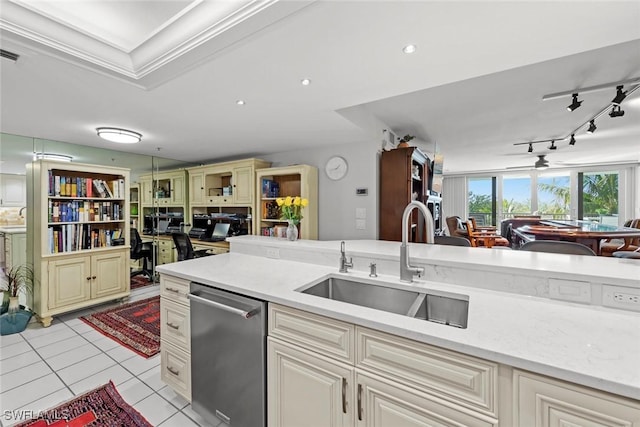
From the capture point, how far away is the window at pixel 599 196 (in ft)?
24.5

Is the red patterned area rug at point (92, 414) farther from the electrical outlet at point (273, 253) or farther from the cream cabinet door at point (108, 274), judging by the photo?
the cream cabinet door at point (108, 274)

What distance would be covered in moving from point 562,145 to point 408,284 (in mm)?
5611

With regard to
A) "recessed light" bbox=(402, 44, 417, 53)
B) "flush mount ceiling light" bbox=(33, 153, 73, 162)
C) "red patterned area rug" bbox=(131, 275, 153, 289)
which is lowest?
"red patterned area rug" bbox=(131, 275, 153, 289)

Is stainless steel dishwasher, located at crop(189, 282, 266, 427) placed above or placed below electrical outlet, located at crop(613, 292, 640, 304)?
below

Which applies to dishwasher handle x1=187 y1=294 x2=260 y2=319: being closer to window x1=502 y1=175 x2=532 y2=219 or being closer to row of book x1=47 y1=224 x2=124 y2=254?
row of book x1=47 y1=224 x2=124 y2=254

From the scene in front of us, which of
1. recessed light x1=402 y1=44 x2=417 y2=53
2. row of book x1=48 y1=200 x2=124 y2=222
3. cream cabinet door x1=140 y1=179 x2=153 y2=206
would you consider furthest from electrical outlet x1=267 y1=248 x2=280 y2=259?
cream cabinet door x1=140 y1=179 x2=153 y2=206

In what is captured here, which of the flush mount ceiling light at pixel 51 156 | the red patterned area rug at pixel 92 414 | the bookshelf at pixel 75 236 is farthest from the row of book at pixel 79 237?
the red patterned area rug at pixel 92 414

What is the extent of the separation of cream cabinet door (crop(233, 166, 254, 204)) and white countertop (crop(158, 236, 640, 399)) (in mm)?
2434

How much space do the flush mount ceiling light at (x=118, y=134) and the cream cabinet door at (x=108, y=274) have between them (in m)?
1.51

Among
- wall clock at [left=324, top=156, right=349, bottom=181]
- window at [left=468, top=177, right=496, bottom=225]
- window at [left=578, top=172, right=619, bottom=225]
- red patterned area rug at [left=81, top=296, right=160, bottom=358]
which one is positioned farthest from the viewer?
window at [left=468, top=177, right=496, bottom=225]

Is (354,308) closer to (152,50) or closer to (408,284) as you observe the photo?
(408,284)

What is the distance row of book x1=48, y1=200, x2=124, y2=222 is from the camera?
125 inches

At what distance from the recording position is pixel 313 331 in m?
1.24

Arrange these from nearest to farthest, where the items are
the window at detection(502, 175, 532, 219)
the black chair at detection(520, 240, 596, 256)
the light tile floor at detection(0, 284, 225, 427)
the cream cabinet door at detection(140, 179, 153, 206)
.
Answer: the light tile floor at detection(0, 284, 225, 427)
the black chair at detection(520, 240, 596, 256)
the cream cabinet door at detection(140, 179, 153, 206)
the window at detection(502, 175, 532, 219)
